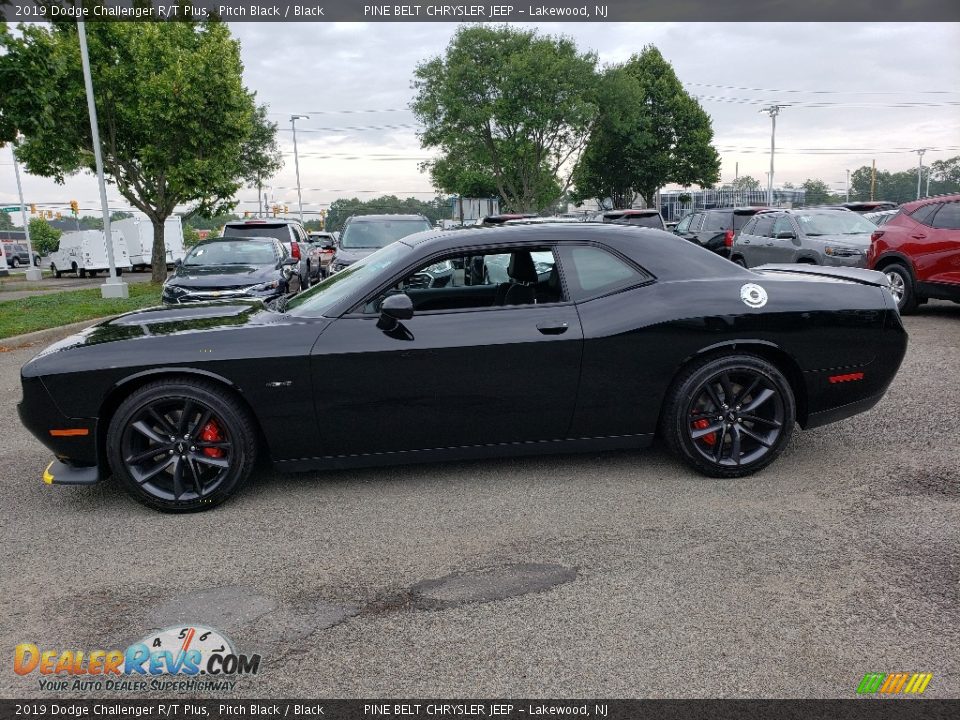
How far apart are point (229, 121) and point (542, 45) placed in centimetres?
2482

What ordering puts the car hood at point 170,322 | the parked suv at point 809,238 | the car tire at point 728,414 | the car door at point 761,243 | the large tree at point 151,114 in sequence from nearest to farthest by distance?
the car hood at point 170,322 → the car tire at point 728,414 → the parked suv at point 809,238 → the car door at point 761,243 → the large tree at point 151,114

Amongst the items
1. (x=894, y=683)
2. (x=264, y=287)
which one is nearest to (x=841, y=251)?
(x=264, y=287)

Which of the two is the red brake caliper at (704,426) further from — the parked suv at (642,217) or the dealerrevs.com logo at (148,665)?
the parked suv at (642,217)

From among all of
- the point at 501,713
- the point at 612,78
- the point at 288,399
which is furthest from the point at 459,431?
the point at 612,78

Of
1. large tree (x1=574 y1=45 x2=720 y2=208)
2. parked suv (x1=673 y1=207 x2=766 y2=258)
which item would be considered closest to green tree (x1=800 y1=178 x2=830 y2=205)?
large tree (x1=574 y1=45 x2=720 y2=208)

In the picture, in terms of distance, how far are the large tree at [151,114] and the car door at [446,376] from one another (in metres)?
16.9

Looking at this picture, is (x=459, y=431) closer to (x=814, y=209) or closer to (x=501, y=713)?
(x=501, y=713)

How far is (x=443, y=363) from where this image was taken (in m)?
4.04

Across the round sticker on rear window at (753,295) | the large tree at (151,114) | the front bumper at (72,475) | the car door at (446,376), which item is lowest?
the front bumper at (72,475)

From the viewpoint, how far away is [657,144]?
4841 centimetres

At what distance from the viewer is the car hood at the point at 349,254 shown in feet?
43.1

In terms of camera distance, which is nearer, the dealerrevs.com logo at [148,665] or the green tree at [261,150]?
the dealerrevs.com logo at [148,665]

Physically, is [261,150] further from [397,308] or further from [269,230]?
[397,308]

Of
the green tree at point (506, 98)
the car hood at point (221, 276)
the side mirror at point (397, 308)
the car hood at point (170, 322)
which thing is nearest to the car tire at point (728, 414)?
the side mirror at point (397, 308)
